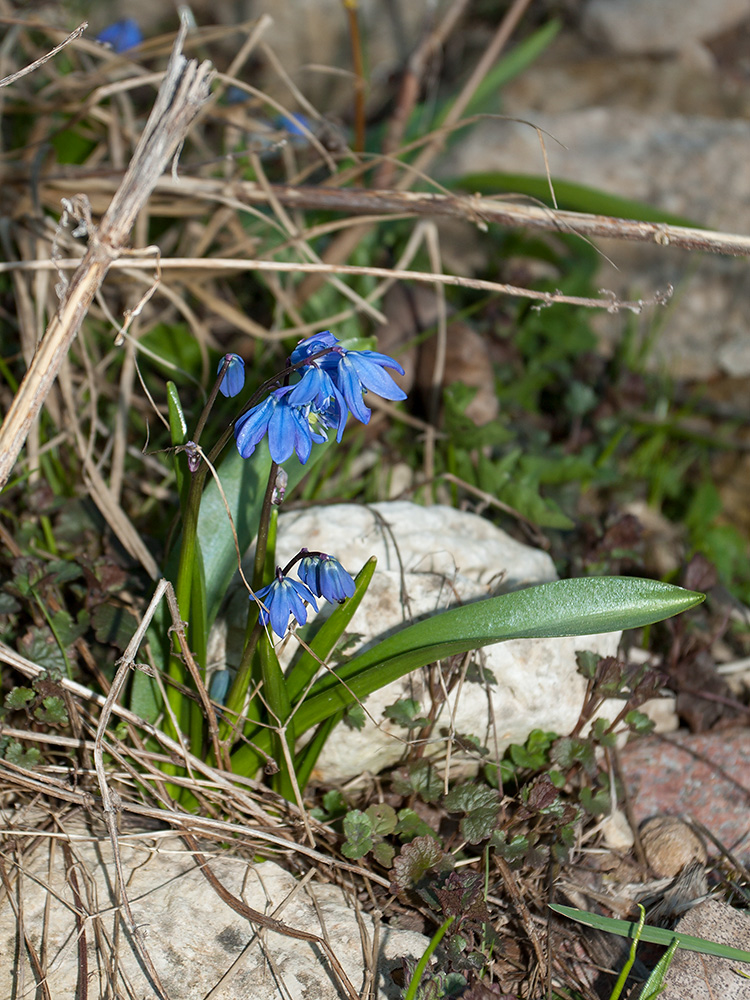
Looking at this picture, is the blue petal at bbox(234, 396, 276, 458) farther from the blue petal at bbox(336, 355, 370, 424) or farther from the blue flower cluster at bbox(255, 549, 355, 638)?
the blue flower cluster at bbox(255, 549, 355, 638)

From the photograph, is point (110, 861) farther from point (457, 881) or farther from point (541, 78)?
point (541, 78)

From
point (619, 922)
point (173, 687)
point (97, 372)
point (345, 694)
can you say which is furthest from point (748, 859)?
point (97, 372)

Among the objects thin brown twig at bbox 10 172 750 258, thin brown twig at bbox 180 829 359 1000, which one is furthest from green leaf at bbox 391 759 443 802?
thin brown twig at bbox 10 172 750 258

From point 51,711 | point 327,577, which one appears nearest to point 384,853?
point 327,577

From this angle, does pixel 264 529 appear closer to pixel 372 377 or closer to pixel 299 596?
pixel 299 596

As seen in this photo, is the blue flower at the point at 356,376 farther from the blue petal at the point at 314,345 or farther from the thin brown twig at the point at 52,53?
the thin brown twig at the point at 52,53

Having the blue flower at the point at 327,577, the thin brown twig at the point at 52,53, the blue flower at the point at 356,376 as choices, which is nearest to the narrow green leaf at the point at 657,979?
the blue flower at the point at 327,577

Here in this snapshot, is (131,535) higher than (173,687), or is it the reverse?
(131,535)
